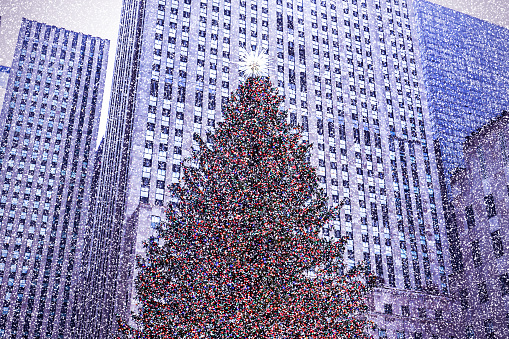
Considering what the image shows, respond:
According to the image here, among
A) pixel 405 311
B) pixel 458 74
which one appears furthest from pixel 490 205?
pixel 458 74

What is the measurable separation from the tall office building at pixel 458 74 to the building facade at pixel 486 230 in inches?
2658

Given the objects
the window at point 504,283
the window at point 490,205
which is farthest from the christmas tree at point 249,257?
the window at point 490,205

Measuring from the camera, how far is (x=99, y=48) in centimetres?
12825

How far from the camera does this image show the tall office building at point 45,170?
99812 mm

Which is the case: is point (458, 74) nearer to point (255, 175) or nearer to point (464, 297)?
point (464, 297)

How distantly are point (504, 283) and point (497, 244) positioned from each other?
11.3ft

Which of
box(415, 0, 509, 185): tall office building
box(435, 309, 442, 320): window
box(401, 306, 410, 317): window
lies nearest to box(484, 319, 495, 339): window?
box(401, 306, 410, 317): window

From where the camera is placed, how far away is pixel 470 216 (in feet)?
160

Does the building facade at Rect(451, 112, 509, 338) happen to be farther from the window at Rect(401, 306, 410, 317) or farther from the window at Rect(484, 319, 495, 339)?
the window at Rect(401, 306, 410, 317)

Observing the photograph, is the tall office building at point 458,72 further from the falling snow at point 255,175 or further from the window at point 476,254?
the window at point 476,254

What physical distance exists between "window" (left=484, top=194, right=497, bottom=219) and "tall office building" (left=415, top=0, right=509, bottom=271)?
228 feet

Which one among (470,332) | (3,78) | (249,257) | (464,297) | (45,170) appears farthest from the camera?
(3,78)

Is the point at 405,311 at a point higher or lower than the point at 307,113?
lower

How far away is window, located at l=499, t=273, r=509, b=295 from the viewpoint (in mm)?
42281
